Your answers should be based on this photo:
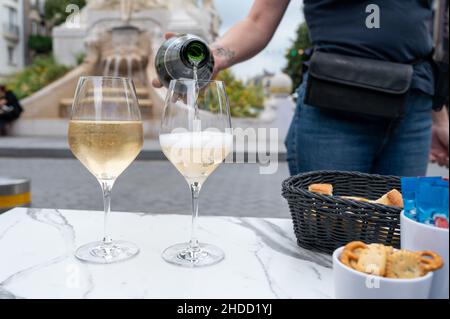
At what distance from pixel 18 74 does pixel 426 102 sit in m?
16.5

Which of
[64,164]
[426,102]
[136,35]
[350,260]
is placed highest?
[136,35]

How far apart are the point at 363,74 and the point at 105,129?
1.19m

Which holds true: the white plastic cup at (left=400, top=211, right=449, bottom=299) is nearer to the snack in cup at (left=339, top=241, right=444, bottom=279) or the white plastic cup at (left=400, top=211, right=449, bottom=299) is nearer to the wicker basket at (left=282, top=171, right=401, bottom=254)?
the snack in cup at (left=339, top=241, right=444, bottom=279)

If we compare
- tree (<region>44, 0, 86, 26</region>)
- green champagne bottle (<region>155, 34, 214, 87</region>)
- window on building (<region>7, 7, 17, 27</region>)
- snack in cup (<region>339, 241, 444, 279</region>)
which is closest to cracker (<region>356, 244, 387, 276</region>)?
snack in cup (<region>339, 241, 444, 279</region>)

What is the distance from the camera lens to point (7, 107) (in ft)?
42.0

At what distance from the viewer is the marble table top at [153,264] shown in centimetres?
91

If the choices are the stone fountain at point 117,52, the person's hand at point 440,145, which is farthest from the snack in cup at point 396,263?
the stone fountain at point 117,52

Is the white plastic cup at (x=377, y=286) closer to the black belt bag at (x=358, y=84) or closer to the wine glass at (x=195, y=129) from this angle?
the wine glass at (x=195, y=129)

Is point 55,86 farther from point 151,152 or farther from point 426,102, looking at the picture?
point 426,102

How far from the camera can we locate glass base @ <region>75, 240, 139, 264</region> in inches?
41.3

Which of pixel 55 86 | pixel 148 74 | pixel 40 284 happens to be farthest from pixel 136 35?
pixel 40 284

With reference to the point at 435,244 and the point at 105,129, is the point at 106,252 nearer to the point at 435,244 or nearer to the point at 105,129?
the point at 105,129

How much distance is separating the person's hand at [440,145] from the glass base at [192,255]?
1.55 metres

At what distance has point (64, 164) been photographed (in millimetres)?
9055
